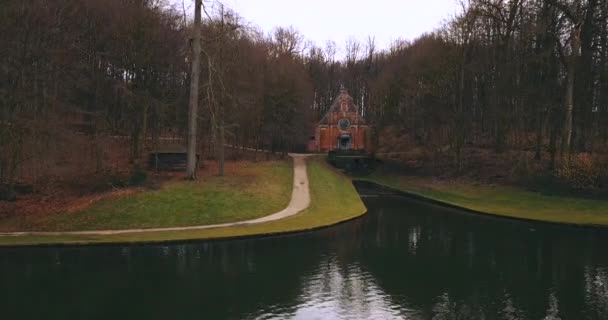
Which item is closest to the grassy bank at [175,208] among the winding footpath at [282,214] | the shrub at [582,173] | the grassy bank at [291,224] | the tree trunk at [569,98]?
the winding footpath at [282,214]

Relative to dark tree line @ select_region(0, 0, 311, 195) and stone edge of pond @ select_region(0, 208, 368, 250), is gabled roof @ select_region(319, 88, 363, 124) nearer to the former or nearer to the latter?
dark tree line @ select_region(0, 0, 311, 195)

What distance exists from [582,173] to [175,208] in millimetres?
26065

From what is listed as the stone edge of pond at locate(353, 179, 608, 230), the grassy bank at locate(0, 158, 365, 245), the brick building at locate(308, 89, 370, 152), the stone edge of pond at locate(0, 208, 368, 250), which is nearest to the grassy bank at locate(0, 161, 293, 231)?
the grassy bank at locate(0, 158, 365, 245)

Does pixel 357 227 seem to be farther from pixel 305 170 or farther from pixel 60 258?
pixel 305 170

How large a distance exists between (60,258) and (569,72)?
34089mm

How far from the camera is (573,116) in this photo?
40125 mm

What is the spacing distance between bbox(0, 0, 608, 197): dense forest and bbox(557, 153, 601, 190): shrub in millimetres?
95

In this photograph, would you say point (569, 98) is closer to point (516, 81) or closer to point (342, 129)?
point (516, 81)

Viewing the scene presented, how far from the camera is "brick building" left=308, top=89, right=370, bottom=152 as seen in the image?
2908 inches

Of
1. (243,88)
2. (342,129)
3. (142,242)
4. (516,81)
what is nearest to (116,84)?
(243,88)

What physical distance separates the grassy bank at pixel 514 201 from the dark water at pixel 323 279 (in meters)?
4.22

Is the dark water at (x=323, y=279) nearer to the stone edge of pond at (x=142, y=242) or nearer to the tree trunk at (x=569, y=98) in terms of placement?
the stone edge of pond at (x=142, y=242)

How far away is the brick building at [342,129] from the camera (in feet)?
242

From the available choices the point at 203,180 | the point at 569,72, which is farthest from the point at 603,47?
the point at 203,180
